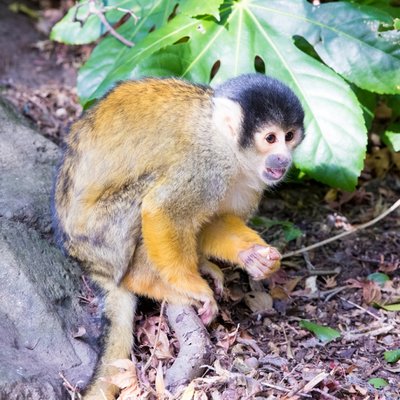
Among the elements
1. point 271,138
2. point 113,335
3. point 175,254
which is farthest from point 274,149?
point 113,335

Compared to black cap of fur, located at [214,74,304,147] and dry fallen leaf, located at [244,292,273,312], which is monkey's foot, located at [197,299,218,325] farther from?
black cap of fur, located at [214,74,304,147]

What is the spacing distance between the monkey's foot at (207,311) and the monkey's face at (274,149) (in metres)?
0.70

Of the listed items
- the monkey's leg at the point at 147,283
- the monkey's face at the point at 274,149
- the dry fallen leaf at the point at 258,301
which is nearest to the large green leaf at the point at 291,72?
the monkey's face at the point at 274,149

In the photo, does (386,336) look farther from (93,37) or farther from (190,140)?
(93,37)

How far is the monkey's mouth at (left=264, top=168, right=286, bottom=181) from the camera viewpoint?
3.34 meters

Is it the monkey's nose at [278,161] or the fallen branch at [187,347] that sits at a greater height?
the monkey's nose at [278,161]

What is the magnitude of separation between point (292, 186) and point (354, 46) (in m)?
1.48

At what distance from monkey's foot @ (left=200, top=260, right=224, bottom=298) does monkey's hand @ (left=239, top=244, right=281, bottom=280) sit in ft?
0.79

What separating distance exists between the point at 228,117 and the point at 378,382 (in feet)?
4.80

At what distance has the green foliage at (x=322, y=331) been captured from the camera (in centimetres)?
356

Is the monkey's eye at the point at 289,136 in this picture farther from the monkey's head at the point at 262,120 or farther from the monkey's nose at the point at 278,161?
the monkey's nose at the point at 278,161

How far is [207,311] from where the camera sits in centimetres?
341

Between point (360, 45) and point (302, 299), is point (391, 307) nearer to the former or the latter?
point (302, 299)

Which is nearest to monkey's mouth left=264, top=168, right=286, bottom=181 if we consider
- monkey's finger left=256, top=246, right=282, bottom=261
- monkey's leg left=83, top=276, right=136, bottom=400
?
monkey's finger left=256, top=246, right=282, bottom=261
